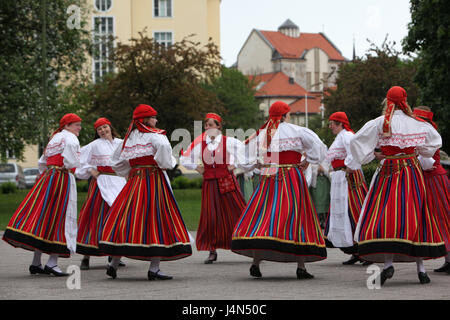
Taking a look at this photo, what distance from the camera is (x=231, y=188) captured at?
13359mm

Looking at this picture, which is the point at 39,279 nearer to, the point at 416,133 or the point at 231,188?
the point at 231,188

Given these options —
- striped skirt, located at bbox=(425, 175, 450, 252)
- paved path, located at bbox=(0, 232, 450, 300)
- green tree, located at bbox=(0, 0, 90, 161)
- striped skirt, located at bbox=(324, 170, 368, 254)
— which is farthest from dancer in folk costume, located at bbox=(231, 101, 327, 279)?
green tree, located at bbox=(0, 0, 90, 161)

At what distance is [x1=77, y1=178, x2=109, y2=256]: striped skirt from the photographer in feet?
40.0

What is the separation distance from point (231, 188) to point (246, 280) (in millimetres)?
3079

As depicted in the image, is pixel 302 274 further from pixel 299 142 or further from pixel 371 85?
pixel 371 85

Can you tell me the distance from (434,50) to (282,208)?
65.1ft

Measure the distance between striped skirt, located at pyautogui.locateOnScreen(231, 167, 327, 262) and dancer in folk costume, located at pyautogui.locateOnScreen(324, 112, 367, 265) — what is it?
2024 millimetres

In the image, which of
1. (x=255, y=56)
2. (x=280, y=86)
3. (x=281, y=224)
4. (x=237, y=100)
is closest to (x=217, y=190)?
(x=281, y=224)

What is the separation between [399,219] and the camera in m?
9.68

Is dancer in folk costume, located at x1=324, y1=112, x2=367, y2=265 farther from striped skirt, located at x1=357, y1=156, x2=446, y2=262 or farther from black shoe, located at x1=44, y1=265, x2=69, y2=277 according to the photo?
black shoe, located at x1=44, y1=265, x2=69, y2=277

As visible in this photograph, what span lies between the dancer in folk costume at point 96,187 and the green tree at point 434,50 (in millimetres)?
17354

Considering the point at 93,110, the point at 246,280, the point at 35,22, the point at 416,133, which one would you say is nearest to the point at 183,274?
the point at 246,280

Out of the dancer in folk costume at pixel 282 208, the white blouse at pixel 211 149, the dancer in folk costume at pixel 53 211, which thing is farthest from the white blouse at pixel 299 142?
the dancer in folk costume at pixel 53 211

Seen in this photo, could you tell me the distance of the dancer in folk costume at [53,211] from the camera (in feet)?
37.2
